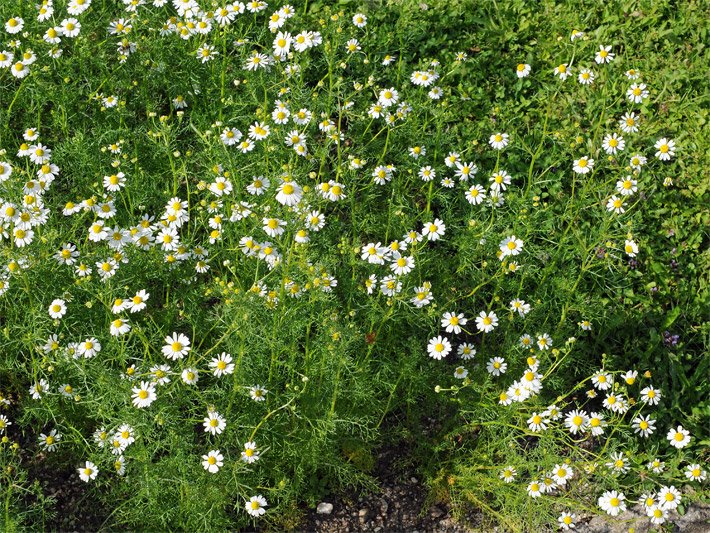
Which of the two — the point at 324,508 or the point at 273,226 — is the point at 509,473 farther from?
the point at 273,226

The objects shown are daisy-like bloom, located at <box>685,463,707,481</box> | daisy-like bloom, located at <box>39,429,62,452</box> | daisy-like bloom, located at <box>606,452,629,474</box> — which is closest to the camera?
daisy-like bloom, located at <box>606,452,629,474</box>

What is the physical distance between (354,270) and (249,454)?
986 millimetres

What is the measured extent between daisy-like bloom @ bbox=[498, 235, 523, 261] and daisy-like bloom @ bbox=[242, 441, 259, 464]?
1.44 metres

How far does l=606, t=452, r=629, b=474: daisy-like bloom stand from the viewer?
3.66m

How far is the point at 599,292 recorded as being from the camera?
464cm

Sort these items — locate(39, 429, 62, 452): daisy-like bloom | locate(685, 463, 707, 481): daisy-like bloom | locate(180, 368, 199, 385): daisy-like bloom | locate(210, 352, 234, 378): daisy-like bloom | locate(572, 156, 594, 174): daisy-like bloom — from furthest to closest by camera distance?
locate(572, 156, 594, 174): daisy-like bloom, locate(685, 463, 707, 481): daisy-like bloom, locate(39, 429, 62, 452): daisy-like bloom, locate(210, 352, 234, 378): daisy-like bloom, locate(180, 368, 199, 385): daisy-like bloom

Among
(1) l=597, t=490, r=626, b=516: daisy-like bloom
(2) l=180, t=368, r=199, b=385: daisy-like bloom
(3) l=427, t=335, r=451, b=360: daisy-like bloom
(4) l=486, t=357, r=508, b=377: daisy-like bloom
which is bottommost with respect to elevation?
(1) l=597, t=490, r=626, b=516: daisy-like bloom

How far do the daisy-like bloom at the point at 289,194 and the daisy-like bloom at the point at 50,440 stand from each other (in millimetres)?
1434

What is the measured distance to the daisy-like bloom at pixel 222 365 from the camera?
11.7 ft

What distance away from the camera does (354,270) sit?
4004 mm

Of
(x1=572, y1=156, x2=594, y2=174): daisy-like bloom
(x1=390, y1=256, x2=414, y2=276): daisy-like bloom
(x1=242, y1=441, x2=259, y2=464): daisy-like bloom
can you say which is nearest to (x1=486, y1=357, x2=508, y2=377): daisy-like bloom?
(x1=390, y1=256, x2=414, y2=276): daisy-like bloom

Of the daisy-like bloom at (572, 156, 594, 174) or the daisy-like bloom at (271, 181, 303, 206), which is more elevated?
the daisy-like bloom at (271, 181, 303, 206)

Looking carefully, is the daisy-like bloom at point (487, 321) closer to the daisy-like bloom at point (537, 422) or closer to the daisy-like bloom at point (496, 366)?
the daisy-like bloom at point (496, 366)

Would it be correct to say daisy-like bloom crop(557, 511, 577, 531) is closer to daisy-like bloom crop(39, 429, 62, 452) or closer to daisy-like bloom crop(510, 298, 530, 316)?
daisy-like bloom crop(510, 298, 530, 316)
